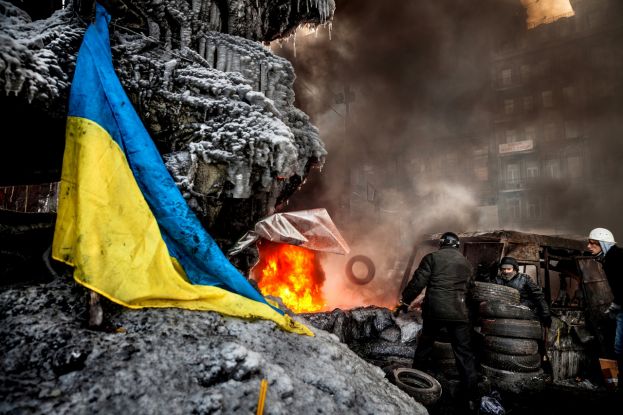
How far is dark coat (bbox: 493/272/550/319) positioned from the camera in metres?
5.86

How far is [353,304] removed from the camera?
15531mm

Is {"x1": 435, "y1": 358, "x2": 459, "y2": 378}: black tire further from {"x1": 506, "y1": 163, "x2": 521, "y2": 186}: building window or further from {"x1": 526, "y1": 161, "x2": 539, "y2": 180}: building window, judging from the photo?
{"x1": 526, "y1": 161, "x2": 539, "y2": 180}: building window

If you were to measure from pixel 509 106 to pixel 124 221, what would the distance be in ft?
146

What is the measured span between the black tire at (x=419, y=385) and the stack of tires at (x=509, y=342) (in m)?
1.95

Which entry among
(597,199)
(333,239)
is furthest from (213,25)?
(597,199)

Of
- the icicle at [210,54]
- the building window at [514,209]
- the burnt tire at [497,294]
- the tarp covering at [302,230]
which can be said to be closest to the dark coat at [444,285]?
the burnt tire at [497,294]

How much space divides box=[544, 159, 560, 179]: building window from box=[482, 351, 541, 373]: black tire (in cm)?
3580

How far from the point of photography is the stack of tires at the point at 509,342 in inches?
208

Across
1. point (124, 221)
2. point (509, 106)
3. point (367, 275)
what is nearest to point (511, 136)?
point (509, 106)

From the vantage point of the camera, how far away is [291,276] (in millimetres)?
11547

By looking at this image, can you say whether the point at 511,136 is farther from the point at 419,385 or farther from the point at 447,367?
the point at 419,385

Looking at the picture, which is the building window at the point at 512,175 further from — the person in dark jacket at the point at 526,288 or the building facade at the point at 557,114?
the person in dark jacket at the point at 526,288

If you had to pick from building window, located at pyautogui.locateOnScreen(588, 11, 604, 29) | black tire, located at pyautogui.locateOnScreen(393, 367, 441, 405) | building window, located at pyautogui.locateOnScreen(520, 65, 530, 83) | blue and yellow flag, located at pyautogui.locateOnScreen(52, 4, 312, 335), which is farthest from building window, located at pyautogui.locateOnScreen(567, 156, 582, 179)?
blue and yellow flag, located at pyautogui.locateOnScreen(52, 4, 312, 335)

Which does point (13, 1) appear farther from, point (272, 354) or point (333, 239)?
point (333, 239)
